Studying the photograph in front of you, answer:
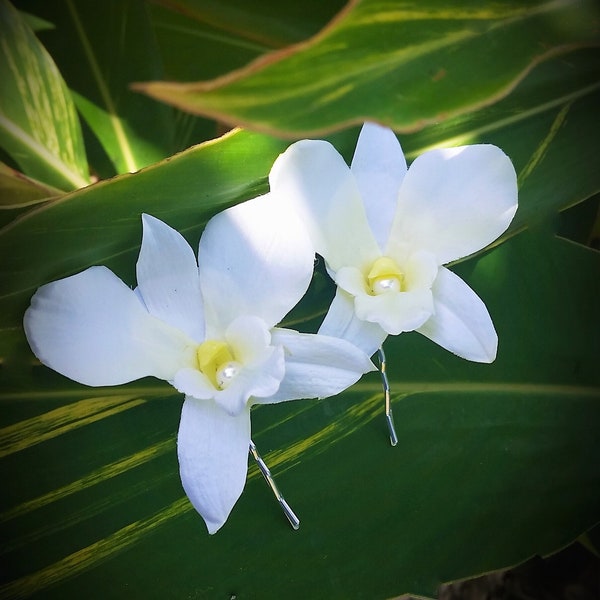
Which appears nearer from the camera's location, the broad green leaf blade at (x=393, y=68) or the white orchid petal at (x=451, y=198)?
the broad green leaf blade at (x=393, y=68)

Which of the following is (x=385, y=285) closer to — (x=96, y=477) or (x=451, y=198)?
(x=451, y=198)

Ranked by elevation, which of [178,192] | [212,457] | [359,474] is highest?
[178,192]

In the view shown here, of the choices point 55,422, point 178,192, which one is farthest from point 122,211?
point 55,422

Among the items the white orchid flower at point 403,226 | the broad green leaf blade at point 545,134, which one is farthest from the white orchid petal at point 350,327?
the broad green leaf blade at point 545,134

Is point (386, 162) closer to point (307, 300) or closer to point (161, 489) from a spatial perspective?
point (307, 300)

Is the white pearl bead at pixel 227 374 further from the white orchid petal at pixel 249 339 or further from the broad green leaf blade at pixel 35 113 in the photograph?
the broad green leaf blade at pixel 35 113

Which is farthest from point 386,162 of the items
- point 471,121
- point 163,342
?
point 163,342

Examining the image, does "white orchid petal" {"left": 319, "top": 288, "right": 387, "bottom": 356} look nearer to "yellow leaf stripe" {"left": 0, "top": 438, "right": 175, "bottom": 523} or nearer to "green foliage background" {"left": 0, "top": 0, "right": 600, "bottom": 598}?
"green foliage background" {"left": 0, "top": 0, "right": 600, "bottom": 598}

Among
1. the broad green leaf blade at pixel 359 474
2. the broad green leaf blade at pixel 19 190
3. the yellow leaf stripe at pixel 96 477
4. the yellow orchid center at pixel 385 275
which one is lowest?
the broad green leaf blade at pixel 359 474
